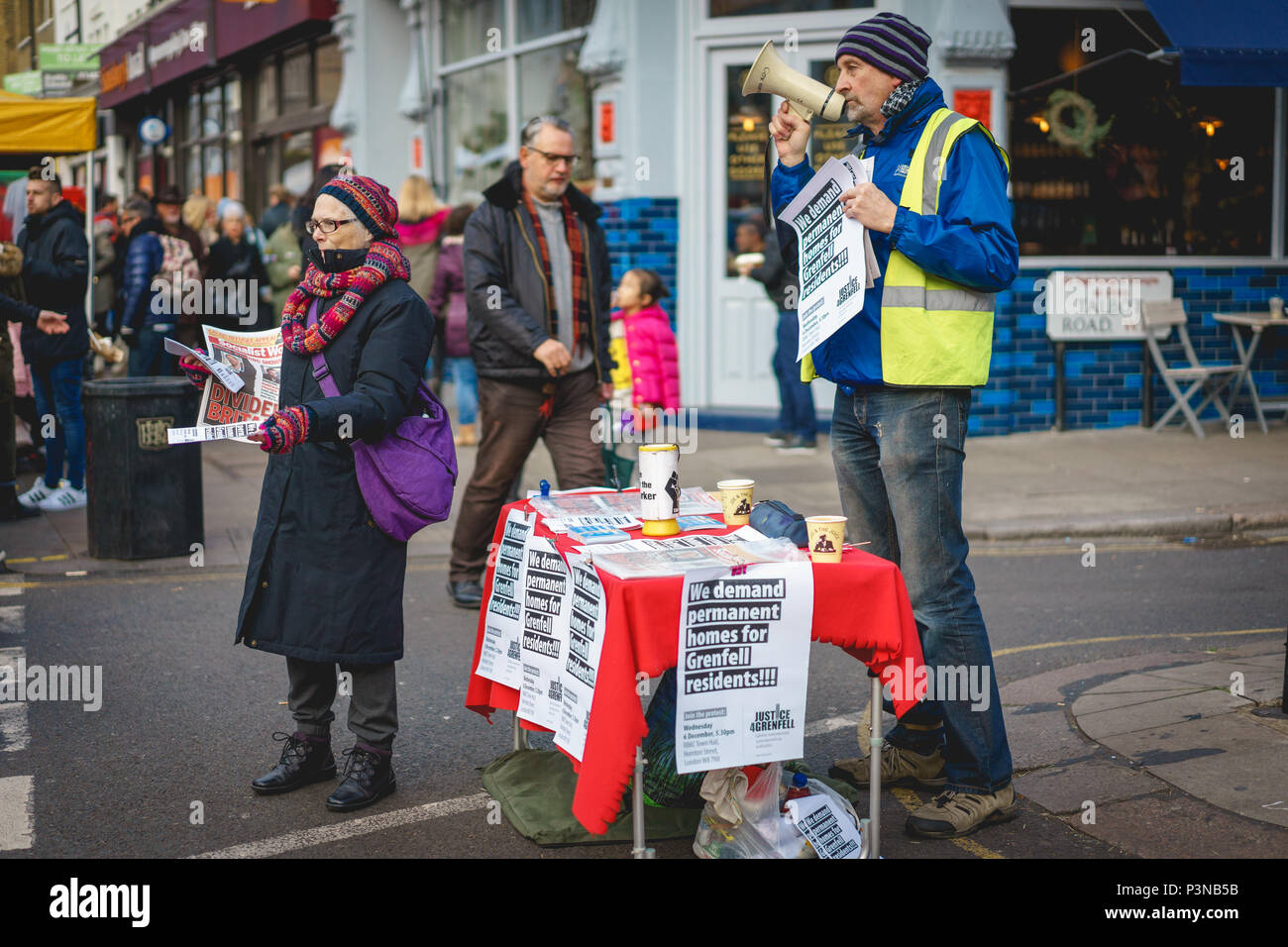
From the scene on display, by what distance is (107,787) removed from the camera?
4.60 m

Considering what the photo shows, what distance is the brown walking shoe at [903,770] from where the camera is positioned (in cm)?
442

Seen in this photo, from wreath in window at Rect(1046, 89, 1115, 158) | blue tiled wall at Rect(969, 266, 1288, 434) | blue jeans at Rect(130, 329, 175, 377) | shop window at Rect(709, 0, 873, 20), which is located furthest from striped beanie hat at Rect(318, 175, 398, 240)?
wreath in window at Rect(1046, 89, 1115, 158)

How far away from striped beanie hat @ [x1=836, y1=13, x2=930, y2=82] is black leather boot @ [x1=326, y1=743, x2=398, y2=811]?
2.50 meters

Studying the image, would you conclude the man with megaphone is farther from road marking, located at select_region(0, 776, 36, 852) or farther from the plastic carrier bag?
road marking, located at select_region(0, 776, 36, 852)

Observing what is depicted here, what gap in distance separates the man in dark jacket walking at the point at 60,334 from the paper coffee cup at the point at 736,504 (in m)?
6.73

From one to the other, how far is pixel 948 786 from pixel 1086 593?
341 cm

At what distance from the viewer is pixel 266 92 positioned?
22625 mm

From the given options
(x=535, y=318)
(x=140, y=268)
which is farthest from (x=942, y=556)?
(x=140, y=268)

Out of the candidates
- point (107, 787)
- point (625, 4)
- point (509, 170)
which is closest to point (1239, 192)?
point (625, 4)

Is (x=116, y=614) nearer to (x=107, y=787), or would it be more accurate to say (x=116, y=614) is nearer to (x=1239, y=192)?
(x=107, y=787)

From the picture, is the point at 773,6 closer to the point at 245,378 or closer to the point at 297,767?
the point at 245,378

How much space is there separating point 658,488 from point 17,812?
2229 millimetres
